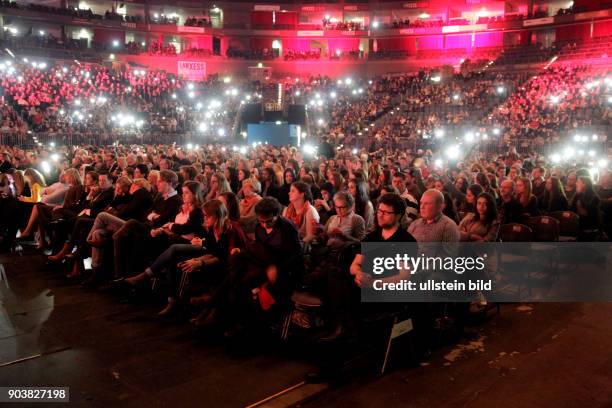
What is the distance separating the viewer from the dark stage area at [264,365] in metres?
3.95

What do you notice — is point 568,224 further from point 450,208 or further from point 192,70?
point 192,70

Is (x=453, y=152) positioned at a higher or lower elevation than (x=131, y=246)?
higher

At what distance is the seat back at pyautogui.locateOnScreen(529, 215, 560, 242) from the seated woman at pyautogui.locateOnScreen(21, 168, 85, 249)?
682cm

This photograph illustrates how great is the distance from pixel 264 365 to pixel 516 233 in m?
3.64

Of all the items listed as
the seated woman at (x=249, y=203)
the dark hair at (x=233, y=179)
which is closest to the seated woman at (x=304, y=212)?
the seated woman at (x=249, y=203)

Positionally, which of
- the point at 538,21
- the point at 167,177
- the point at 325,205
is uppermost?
the point at 538,21

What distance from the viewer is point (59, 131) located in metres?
21.1

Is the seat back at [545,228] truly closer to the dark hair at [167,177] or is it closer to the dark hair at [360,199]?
the dark hair at [360,199]

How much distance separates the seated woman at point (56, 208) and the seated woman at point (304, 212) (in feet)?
12.7

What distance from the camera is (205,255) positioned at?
570cm

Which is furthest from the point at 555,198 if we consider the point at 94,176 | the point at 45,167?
the point at 45,167

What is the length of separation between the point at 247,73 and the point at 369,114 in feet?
52.5

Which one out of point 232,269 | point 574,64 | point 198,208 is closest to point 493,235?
point 232,269

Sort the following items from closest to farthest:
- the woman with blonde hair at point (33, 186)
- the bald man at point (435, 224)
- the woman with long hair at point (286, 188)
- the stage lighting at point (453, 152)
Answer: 1. the bald man at point (435, 224)
2. the woman with blonde hair at point (33, 186)
3. the woman with long hair at point (286, 188)
4. the stage lighting at point (453, 152)
